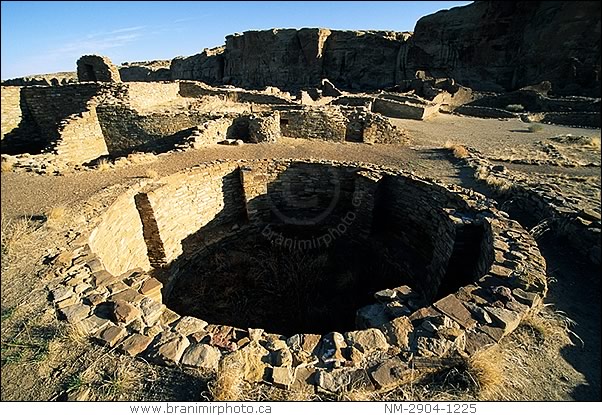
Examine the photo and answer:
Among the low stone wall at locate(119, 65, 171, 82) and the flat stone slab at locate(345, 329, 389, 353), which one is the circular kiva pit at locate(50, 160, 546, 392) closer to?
the flat stone slab at locate(345, 329, 389, 353)

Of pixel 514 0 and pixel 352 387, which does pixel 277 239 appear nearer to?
pixel 352 387

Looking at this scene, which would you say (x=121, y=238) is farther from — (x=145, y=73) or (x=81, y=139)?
(x=145, y=73)

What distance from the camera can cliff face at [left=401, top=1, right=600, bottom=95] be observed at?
20766 millimetres

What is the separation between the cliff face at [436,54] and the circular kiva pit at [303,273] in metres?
13.3

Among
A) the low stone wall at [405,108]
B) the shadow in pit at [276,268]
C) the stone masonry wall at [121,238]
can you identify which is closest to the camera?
the stone masonry wall at [121,238]

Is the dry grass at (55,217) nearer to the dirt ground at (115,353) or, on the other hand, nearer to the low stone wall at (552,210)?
the dirt ground at (115,353)

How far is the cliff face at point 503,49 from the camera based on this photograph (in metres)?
20.8

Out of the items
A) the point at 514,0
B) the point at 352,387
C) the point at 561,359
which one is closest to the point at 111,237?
the point at 352,387

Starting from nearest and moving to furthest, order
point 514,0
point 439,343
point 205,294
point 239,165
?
1. point 439,343
2. point 205,294
3. point 239,165
4. point 514,0

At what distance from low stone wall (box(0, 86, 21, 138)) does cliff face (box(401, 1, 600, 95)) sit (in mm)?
26619

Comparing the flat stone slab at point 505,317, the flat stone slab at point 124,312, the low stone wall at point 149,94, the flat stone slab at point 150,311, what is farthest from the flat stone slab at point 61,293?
the low stone wall at point 149,94

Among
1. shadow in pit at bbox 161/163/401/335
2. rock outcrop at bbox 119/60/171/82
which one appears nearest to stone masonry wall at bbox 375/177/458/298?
shadow in pit at bbox 161/163/401/335

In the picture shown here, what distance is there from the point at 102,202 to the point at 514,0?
1193 inches

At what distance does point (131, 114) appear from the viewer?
41.3 ft
